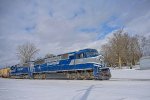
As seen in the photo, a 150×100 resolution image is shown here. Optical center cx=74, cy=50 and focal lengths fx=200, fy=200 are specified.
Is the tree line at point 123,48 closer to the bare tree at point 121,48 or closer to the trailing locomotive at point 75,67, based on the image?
the bare tree at point 121,48

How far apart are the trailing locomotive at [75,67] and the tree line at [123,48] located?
1142 inches

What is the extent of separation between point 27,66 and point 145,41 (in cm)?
6617

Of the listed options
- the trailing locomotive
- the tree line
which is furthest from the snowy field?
the tree line

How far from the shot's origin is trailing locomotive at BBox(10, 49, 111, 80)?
2286 cm

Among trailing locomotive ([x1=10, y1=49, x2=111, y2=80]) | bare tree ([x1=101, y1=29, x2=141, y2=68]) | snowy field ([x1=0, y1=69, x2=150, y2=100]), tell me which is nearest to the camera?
snowy field ([x1=0, y1=69, x2=150, y2=100])

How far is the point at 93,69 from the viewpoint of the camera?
22938 millimetres

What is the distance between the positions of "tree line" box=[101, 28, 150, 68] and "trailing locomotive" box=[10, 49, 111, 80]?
29.0 m

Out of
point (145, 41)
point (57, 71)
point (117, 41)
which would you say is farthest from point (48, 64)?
point (145, 41)

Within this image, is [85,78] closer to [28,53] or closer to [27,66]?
[27,66]

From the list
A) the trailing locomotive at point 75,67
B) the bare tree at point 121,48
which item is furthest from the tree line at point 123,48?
the trailing locomotive at point 75,67

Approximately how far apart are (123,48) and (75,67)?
153 ft

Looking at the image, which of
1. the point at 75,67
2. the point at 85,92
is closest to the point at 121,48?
the point at 75,67

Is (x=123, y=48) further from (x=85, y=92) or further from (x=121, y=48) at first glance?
(x=85, y=92)

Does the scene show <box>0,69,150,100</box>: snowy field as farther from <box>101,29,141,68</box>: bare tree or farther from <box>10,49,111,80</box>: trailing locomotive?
<box>101,29,141,68</box>: bare tree
